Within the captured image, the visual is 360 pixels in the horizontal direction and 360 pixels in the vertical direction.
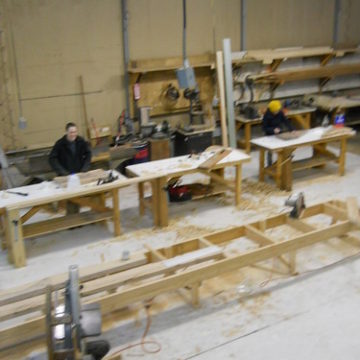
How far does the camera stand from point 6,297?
3549 millimetres

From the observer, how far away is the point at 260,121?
8.23 metres

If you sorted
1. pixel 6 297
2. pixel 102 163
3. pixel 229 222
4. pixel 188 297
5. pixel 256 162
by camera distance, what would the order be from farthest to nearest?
pixel 256 162 → pixel 102 163 → pixel 229 222 → pixel 188 297 → pixel 6 297

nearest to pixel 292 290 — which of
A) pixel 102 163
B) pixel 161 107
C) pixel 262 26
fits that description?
pixel 102 163

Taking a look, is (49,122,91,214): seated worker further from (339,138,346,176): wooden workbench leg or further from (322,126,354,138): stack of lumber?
(339,138,346,176): wooden workbench leg

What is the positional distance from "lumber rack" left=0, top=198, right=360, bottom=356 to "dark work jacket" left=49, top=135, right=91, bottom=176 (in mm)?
1965

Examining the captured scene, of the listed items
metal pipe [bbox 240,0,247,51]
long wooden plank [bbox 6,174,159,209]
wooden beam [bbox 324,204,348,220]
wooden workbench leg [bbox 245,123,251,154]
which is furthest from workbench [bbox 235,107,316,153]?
wooden beam [bbox 324,204,348,220]

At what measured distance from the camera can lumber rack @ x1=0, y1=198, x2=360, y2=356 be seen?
A: 135 inches

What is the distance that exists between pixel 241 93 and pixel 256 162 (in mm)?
1561

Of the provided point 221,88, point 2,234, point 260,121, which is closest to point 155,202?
point 2,234

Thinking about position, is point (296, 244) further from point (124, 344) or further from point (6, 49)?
point (6, 49)

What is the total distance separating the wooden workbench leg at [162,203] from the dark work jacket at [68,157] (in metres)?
0.96

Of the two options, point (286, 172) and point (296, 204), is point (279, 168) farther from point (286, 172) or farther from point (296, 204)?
point (296, 204)

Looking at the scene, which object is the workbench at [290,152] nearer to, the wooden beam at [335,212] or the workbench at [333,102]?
the wooden beam at [335,212]

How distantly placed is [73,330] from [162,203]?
3.09m
